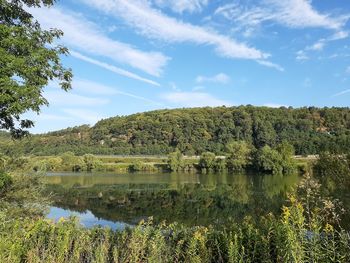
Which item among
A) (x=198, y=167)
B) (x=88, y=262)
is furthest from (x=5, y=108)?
(x=198, y=167)

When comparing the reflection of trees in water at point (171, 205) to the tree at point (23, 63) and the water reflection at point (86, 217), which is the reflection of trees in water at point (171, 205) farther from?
the tree at point (23, 63)

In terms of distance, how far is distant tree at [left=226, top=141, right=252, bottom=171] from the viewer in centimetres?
10219

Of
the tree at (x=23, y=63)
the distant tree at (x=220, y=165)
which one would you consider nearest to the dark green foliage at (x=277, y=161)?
the distant tree at (x=220, y=165)

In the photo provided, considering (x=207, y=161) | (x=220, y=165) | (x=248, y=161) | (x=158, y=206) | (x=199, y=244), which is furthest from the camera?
(x=207, y=161)

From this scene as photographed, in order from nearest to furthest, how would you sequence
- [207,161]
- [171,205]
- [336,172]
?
[336,172] < [171,205] < [207,161]

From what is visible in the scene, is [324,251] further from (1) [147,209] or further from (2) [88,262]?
(1) [147,209]

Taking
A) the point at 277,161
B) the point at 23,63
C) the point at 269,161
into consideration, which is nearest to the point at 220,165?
the point at 269,161

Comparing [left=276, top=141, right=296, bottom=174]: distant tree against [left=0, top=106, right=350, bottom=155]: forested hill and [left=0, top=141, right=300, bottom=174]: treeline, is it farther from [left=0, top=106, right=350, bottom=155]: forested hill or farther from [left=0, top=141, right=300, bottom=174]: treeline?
[left=0, top=106, right=350, bottom=155]: forested hill

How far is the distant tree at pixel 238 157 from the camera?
102188mm

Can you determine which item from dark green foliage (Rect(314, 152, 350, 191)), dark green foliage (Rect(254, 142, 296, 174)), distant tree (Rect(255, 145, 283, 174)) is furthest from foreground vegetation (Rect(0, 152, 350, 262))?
dark green foliage (Rect(254, 142, 296, 174))

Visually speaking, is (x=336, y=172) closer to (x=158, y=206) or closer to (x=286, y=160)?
(x=158, y=206)

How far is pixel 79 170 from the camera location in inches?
4432

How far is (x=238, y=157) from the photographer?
105 meters

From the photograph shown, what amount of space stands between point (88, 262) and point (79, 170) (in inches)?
4314
